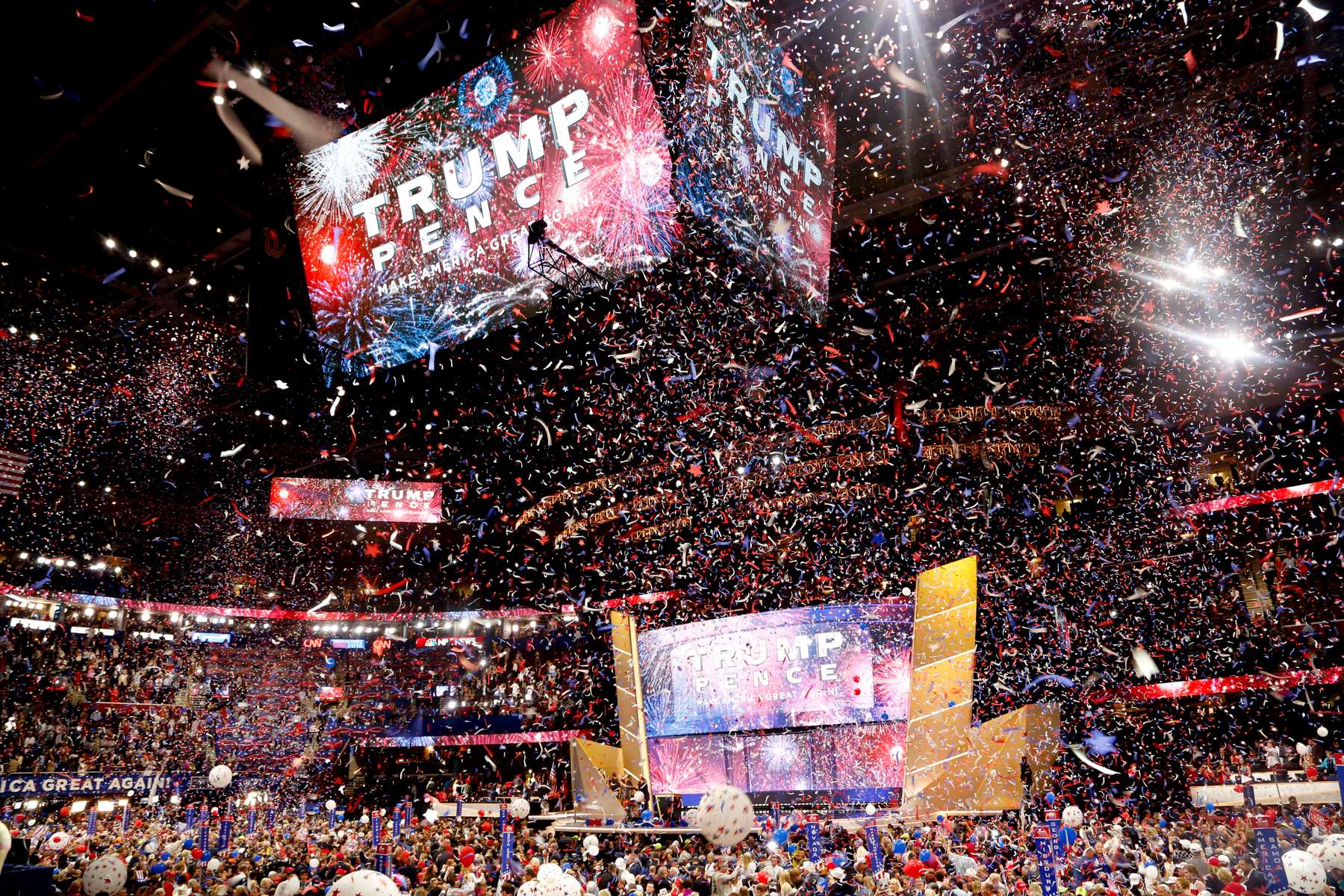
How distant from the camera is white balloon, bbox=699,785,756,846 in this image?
8.22 m

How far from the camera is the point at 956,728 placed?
15.8 m

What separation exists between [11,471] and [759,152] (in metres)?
16.4

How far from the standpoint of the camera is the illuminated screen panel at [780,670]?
719 inches

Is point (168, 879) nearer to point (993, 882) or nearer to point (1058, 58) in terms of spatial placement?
point (993, 882)

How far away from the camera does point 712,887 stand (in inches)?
311

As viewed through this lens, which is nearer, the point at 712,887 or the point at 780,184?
the point at 780,184

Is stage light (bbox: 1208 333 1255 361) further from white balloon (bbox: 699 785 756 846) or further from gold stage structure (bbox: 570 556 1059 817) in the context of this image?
white balloon (bbox: 699 785 756 846)

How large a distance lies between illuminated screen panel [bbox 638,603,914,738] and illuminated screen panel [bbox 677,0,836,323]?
12975mm

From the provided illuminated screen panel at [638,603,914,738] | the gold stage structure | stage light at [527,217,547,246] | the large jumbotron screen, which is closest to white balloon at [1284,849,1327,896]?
stage light at [527,217,547,246]

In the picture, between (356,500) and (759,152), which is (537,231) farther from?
(356,500)

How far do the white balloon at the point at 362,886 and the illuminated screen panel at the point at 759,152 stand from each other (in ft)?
15.2

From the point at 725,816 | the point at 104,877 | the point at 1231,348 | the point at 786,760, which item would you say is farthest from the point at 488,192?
the point at 786,760

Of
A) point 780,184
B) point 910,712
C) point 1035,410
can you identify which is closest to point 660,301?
point 780,184

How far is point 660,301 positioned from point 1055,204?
4.95m
